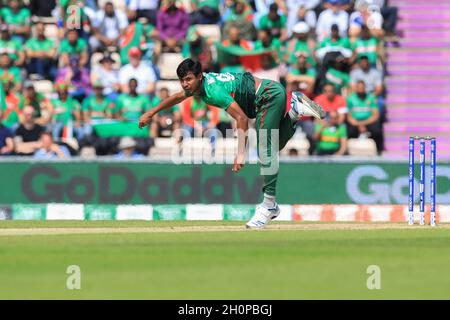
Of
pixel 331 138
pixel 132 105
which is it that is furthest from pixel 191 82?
pixel 132 105

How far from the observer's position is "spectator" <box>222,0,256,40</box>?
2217 centimetres

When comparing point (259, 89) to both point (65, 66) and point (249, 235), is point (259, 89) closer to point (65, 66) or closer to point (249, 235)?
point (249, 235)

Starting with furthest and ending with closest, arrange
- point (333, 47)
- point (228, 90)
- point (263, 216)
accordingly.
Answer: point (333, 47) → point (263, 216) → point (228, 90)

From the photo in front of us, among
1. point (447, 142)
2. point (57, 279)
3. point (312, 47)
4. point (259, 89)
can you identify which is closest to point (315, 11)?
point (312, 47)

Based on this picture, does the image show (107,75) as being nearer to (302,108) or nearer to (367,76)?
(367,76)

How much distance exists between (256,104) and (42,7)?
1054 centimetres

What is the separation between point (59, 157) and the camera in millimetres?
19359

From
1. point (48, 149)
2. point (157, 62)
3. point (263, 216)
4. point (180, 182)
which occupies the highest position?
point (157, 62)

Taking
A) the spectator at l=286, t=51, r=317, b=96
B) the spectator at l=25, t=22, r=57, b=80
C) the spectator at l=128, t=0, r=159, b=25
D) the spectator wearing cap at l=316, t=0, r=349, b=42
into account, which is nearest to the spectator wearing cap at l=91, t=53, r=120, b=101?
the spectator at l=25, t=22, r=57, b=80

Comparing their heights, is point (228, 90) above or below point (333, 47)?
below

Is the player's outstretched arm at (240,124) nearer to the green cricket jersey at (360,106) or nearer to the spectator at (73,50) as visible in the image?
the green cricket jersey at (360,106)

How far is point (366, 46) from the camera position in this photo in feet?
72.4
